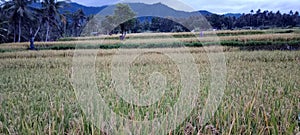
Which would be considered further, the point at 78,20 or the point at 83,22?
the point at 83,22

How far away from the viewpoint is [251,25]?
141 feet

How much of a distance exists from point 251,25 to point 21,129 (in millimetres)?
45483

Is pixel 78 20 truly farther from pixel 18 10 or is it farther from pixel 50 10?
pixel 18 10

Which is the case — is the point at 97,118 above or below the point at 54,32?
below

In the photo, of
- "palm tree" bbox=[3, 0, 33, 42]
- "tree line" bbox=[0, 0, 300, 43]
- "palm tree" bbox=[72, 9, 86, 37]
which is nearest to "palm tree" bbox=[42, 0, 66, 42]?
"tree line" bbox=[0, 0, 300, 43]

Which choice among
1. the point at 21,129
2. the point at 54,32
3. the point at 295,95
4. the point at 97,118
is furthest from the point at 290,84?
the point at 54,32

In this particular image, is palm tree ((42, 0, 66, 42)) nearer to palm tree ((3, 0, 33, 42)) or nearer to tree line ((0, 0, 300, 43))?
tree line ((0, 0, 300, 43))

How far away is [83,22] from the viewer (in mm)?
46281

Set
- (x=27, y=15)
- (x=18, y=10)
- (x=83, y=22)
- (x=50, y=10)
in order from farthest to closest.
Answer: (x=83, y=22) → (x=50, y=10) → (x=27, y=15) → (x=18, y=10)

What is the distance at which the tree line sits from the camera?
20.2 metres

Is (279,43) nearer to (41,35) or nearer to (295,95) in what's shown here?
(295,95)

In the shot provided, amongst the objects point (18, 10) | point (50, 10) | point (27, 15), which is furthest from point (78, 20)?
point (18, 10)

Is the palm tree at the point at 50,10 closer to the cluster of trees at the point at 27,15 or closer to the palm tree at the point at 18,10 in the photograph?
the cluster of trees at the point at 27,15

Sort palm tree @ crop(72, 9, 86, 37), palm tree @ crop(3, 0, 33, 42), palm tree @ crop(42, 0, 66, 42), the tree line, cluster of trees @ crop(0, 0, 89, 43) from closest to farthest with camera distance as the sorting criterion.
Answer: the tree line → palm tree @ crop(3, 0, 33, 42) → cluster of trees @ crop(0, 0, 89, 43) → palm tree @ crop(42, 0, 66, 42) → palm tree @ crop(72, 9, 86, 37)
